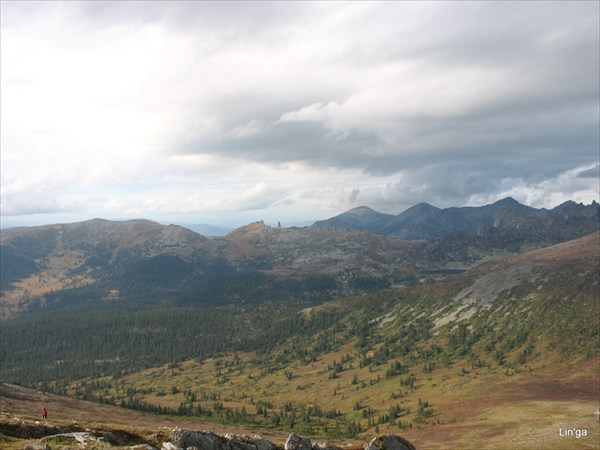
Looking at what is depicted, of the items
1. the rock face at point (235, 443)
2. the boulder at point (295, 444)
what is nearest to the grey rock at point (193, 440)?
the rock face at point (235, 443)

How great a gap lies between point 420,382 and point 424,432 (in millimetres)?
79654

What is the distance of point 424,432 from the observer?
403 ft

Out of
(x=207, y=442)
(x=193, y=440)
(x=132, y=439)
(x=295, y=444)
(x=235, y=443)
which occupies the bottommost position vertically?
(x=295, y=444)

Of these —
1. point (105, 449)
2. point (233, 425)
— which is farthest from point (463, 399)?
point (105, 449)

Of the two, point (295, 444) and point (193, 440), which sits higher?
point (193, 440)

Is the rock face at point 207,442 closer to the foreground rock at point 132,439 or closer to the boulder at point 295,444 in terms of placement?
the foreground rock at point 132,439

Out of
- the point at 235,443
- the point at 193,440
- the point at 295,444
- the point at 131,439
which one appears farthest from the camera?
the point at 295,444

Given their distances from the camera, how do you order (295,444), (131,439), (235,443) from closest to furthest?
(131,439), (235,443), (295,444)

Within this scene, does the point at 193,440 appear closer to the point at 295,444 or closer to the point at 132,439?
the point at 132,439

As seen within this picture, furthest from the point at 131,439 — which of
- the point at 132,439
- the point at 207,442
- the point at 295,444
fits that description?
the point at 295,444

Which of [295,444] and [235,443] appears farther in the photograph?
[295,444]

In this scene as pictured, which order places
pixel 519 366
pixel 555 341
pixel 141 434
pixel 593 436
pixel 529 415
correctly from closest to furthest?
pixel 141 434 < pixel 593 436 < pixel 529 415 < pixel 519 366 < pixel 555 341

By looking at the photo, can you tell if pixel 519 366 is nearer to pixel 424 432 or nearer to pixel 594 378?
pixel 594 378

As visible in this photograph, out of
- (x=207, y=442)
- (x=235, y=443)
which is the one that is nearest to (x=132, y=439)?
(x=207, y=442)
